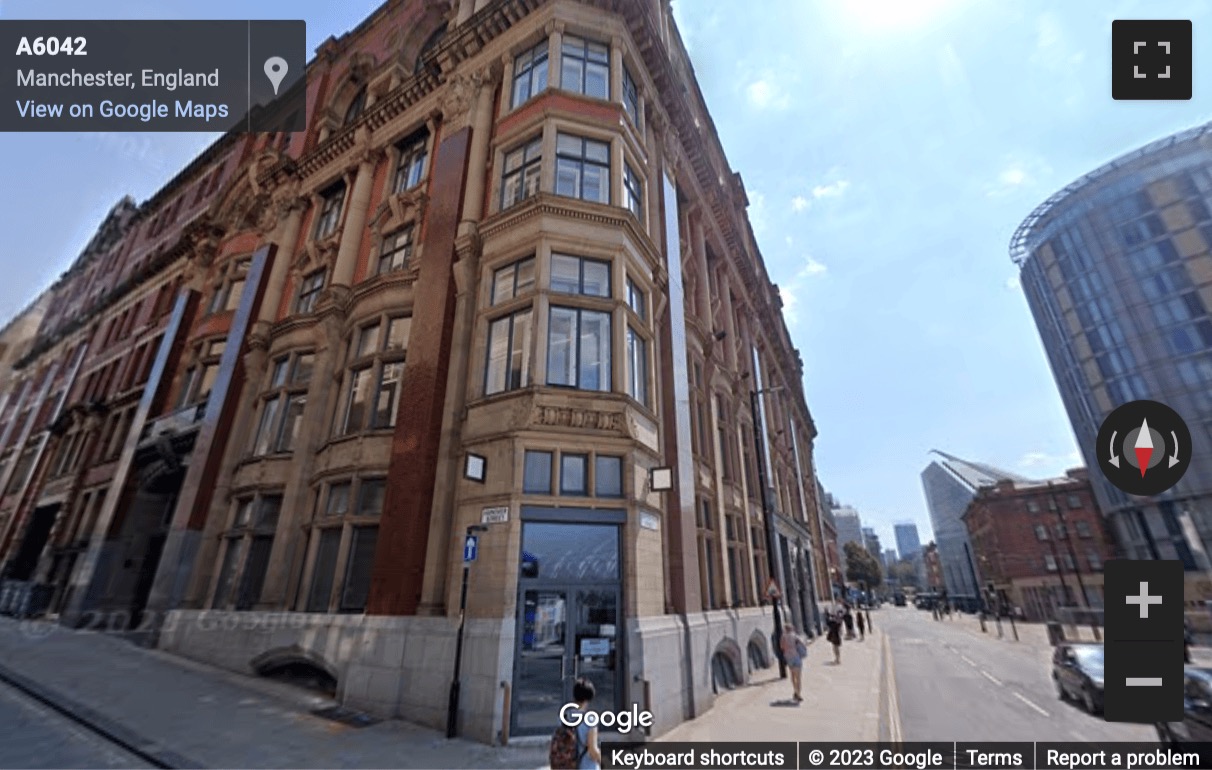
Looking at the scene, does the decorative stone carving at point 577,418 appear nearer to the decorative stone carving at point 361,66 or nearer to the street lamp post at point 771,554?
the street lamp post at point 771,554

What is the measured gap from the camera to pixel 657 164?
695 inches

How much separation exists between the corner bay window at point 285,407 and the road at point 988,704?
19469 mm

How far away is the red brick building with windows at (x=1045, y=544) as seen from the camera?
59.0 m

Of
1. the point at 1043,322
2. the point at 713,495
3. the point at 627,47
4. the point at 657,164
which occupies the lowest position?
the point at 713,495

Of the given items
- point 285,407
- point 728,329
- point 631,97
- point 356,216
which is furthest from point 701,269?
point 285,407

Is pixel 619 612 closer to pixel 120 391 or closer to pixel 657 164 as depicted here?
pixel 657 164

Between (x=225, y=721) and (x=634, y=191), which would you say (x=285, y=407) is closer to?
(x=225, y=721)

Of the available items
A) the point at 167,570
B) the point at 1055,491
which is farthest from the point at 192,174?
the point at 1055,491

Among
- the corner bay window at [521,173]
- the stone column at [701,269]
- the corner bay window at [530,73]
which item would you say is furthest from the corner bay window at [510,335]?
the stone column at [701,269]

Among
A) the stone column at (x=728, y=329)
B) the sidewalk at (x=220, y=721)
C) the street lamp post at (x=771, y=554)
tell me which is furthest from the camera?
the stone column at (x=728, y=329)

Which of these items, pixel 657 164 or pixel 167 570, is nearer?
pixel 167 570

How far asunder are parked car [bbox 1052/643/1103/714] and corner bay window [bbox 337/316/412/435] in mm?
20033

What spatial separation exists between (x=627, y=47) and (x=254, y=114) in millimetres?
27936

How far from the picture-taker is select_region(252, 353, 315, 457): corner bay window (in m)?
16.3
